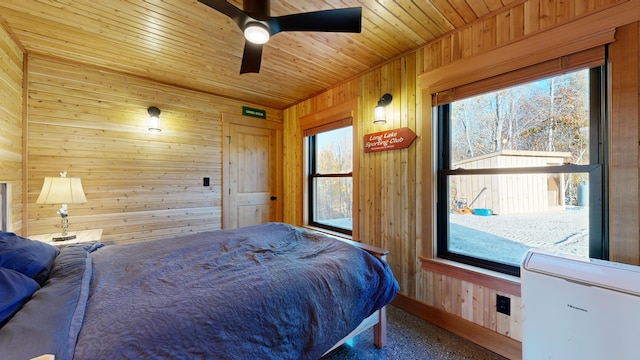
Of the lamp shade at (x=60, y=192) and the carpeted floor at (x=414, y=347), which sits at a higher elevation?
the lamp shade at (x=60, y=192)

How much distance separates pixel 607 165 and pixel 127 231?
4468mm

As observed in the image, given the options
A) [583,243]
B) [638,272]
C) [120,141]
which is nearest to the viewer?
[638,272]

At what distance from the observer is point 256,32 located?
1620 mm

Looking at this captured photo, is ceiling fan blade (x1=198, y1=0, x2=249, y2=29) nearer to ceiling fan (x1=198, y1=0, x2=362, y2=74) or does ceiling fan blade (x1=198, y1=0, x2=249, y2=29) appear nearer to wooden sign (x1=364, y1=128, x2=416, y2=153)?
ceiling fan (x1=198, y1=0, x2=362, y2=74)

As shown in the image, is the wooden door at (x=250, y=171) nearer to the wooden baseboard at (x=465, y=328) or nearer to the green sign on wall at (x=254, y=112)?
the green sign on wall at (x=254, y=112)

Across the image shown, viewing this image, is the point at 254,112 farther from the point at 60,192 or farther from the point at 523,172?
the point at 523,172

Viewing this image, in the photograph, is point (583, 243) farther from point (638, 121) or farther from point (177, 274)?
point (177, 274)

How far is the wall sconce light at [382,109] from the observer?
2.59 meters

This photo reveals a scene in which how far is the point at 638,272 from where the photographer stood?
1200 mm

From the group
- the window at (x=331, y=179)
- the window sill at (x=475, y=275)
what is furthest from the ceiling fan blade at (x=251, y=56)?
the window sill at (x=475, y=275)

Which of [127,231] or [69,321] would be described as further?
[127,231]

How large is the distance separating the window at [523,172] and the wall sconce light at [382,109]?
0.55m

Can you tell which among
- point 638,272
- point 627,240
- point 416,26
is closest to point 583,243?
point 627,240

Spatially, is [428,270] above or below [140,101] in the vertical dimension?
below
